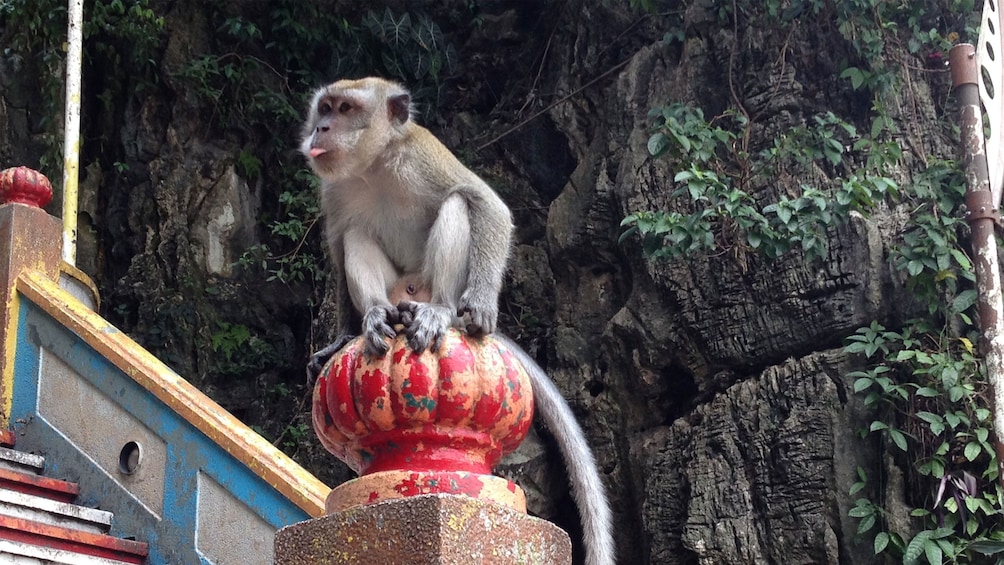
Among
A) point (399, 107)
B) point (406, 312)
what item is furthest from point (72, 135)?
A: point (406, 312)

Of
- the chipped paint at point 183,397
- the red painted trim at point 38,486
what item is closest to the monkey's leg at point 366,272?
the chipped paint at point 183,397

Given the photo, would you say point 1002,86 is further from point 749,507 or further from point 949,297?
point 749,507

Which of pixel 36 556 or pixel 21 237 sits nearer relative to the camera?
pixel 36 556

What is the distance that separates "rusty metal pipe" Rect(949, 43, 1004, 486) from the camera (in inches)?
148

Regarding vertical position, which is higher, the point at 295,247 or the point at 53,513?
the point at 295,247

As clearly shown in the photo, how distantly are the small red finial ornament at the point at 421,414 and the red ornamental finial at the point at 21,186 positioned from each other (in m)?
3.48

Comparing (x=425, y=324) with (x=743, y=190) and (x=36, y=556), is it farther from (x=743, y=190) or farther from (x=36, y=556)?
(x=743, y=190)

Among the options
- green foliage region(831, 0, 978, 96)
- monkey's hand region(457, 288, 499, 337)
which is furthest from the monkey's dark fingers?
green foliage region(831, 0, 978, 96)

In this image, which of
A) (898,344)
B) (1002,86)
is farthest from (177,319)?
(1002,86)

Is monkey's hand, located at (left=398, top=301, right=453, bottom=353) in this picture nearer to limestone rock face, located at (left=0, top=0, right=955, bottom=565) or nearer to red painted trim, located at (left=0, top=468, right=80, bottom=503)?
limestone rock face, located at (left=0, top=0, right=955, bottom=565)

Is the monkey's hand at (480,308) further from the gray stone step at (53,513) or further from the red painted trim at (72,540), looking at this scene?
the gray stone step at (53,513)

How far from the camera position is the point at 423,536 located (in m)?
2.21

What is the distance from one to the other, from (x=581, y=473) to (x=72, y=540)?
1.91 meters

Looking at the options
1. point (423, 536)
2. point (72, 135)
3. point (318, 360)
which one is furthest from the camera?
point (72, 135)
